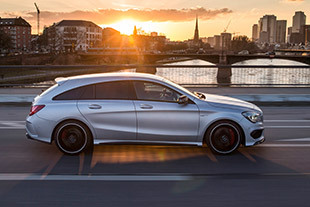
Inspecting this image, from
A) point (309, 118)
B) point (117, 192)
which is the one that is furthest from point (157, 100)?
point (309, 118)

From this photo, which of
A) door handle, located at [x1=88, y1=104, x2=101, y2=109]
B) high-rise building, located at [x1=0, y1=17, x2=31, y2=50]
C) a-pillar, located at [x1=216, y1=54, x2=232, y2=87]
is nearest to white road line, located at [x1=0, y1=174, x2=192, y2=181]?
door handle, located at [x1=88, y1=104, x2=101, y2=109]

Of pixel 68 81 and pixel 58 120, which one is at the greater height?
pixel 68 81

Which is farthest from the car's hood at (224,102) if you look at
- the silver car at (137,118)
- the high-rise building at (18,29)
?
the high-rise building at (18,29)

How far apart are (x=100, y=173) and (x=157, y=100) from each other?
1.64 metres

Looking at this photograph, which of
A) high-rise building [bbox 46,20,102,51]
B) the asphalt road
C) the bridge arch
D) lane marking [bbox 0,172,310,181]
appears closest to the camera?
the asphalt road

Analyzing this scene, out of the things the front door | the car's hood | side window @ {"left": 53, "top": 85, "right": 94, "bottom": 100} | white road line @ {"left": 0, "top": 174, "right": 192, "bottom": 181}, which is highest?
side window @ {"left": 53, "top": 85, "right": 94, "bottom": 100}

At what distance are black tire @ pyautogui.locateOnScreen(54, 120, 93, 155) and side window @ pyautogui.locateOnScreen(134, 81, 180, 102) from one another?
108 centimetres

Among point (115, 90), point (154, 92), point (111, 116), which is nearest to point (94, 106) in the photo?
point (111, 116)

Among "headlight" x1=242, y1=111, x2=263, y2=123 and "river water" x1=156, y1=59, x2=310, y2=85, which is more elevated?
"river water" x1=156, y1=59, x2=310, y2=85

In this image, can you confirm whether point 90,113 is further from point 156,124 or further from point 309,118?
point 309,118

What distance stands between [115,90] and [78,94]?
624mm

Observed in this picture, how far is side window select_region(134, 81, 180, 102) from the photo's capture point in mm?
6797

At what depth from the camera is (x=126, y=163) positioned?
6.34m

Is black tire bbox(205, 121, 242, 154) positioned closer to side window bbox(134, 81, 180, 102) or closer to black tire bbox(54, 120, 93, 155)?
side window bbox(134, 81, 180, 102)
